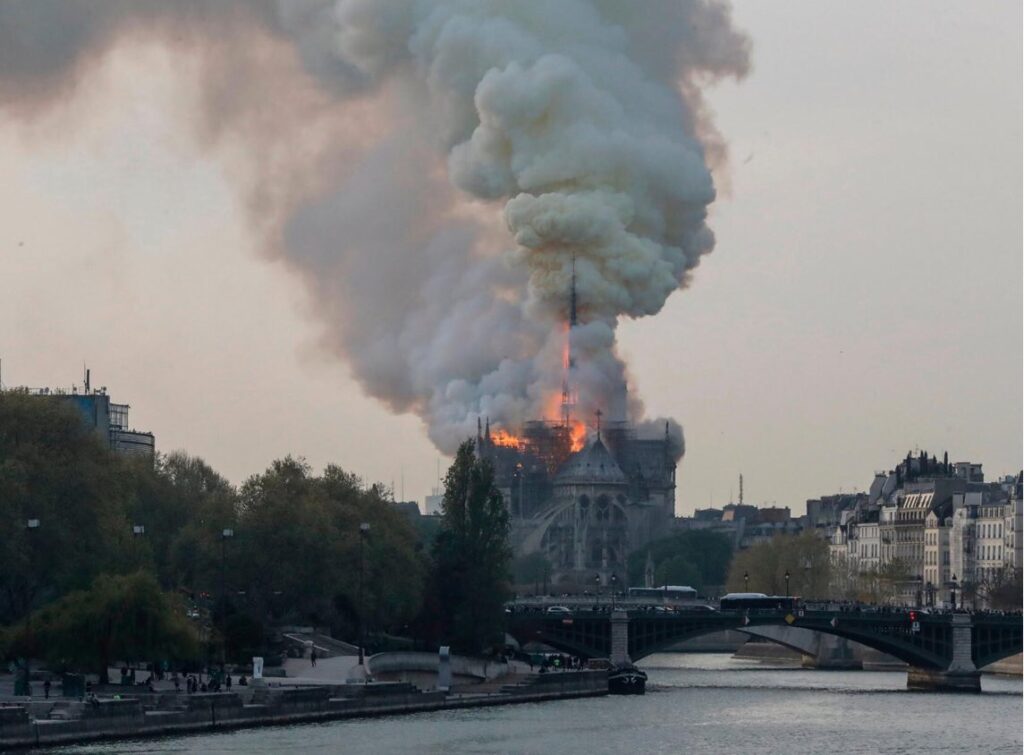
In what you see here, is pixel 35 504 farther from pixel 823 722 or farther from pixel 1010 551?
pixel 1010 551

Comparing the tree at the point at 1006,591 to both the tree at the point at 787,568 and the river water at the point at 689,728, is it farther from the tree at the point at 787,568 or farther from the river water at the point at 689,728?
the river water at the point at 689,728

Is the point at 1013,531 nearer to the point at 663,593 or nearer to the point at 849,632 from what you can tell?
the point at 663,593

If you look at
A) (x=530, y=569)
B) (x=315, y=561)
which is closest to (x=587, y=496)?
(x=530, y=569)

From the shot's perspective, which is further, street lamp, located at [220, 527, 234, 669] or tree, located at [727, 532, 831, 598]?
tree, located at [727, 532, 831, 598]

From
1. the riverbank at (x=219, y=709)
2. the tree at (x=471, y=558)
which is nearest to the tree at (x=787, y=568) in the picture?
the tree at (x=471, y=558)

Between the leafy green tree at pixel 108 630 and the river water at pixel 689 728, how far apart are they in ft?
14.6

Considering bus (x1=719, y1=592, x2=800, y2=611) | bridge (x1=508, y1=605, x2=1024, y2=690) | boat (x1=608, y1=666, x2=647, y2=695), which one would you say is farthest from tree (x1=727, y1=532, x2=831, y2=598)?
boat (x1=608, y1=666, x2=647, y2=695)

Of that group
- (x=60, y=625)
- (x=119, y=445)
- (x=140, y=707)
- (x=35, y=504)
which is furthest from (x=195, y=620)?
(x=119, y=445)

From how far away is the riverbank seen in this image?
65.6 m

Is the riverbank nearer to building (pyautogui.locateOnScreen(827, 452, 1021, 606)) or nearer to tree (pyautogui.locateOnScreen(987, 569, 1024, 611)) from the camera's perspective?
tree (pyautogui.locateOnScreen(987, 569, 1024, 611))

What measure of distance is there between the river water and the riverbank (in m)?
0.55

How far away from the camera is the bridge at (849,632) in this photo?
347ft

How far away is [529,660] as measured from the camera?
108375 millimetres

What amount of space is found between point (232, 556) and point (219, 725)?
77.4ft
